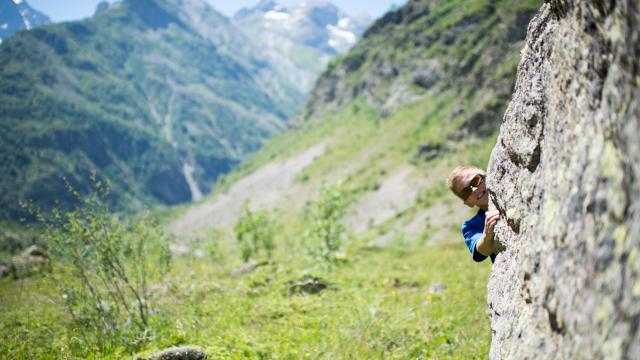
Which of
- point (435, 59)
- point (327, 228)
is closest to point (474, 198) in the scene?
point (327, 228)

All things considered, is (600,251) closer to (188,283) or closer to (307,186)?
(188,283)

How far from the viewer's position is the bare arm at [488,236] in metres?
4.77

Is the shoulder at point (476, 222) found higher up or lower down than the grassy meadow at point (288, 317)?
higher up

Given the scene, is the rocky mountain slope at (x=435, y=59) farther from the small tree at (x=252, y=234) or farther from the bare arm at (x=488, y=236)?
the bare arm at (x=488, y=236)

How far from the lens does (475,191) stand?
210 inches

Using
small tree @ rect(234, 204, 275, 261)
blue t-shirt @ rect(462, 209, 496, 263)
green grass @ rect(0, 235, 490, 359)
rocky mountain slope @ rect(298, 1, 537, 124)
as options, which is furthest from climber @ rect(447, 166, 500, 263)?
rocky mountain slope @ rect(298, 1, 537, 124)

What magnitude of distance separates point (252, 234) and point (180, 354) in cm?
3078

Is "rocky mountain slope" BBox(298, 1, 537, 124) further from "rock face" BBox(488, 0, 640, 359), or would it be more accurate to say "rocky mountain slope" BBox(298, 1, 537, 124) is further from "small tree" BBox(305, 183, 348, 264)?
"rock face" BBox(488, 0, 640, 359)

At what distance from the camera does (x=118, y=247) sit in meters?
11.3

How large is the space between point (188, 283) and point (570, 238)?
57.2 ft

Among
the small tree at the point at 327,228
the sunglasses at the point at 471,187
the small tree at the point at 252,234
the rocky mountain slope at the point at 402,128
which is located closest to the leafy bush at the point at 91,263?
the sunglasses at the point at 471,187

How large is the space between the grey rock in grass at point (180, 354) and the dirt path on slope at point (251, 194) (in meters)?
116

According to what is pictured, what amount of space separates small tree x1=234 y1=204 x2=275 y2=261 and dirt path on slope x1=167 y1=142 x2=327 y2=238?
83519mm

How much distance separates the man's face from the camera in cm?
522
